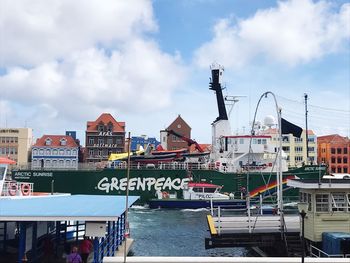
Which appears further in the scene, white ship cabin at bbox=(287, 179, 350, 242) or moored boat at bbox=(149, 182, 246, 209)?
moored boat at bbox=(149, 182, 246, 209)

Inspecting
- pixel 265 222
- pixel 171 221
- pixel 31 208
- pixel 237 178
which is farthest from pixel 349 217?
pixel 237 178

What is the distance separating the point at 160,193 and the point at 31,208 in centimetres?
4038

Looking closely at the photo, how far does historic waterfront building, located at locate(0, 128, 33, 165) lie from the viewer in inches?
3826

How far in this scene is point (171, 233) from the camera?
34.8 m

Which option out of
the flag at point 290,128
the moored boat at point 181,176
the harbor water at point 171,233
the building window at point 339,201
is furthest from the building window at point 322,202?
the moored boat at point 181,176

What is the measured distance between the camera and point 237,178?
56.7m

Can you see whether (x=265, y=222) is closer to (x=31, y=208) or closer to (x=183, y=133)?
(x=31, y=208)

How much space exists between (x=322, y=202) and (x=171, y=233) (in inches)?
689

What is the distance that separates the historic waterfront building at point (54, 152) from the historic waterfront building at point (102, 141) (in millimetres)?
3152

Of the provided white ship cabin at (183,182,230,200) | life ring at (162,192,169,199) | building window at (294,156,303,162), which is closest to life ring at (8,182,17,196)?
white ship cabin at (183,182,230,200)

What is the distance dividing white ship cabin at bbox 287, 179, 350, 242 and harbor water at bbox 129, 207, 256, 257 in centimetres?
603

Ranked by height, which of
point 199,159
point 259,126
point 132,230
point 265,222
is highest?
point 259,126

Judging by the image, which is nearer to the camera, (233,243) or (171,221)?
(233,243)

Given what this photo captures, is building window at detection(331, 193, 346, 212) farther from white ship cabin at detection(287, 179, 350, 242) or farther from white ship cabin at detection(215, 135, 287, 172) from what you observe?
white ship cabin at detection(215, 135, 287, 172)
